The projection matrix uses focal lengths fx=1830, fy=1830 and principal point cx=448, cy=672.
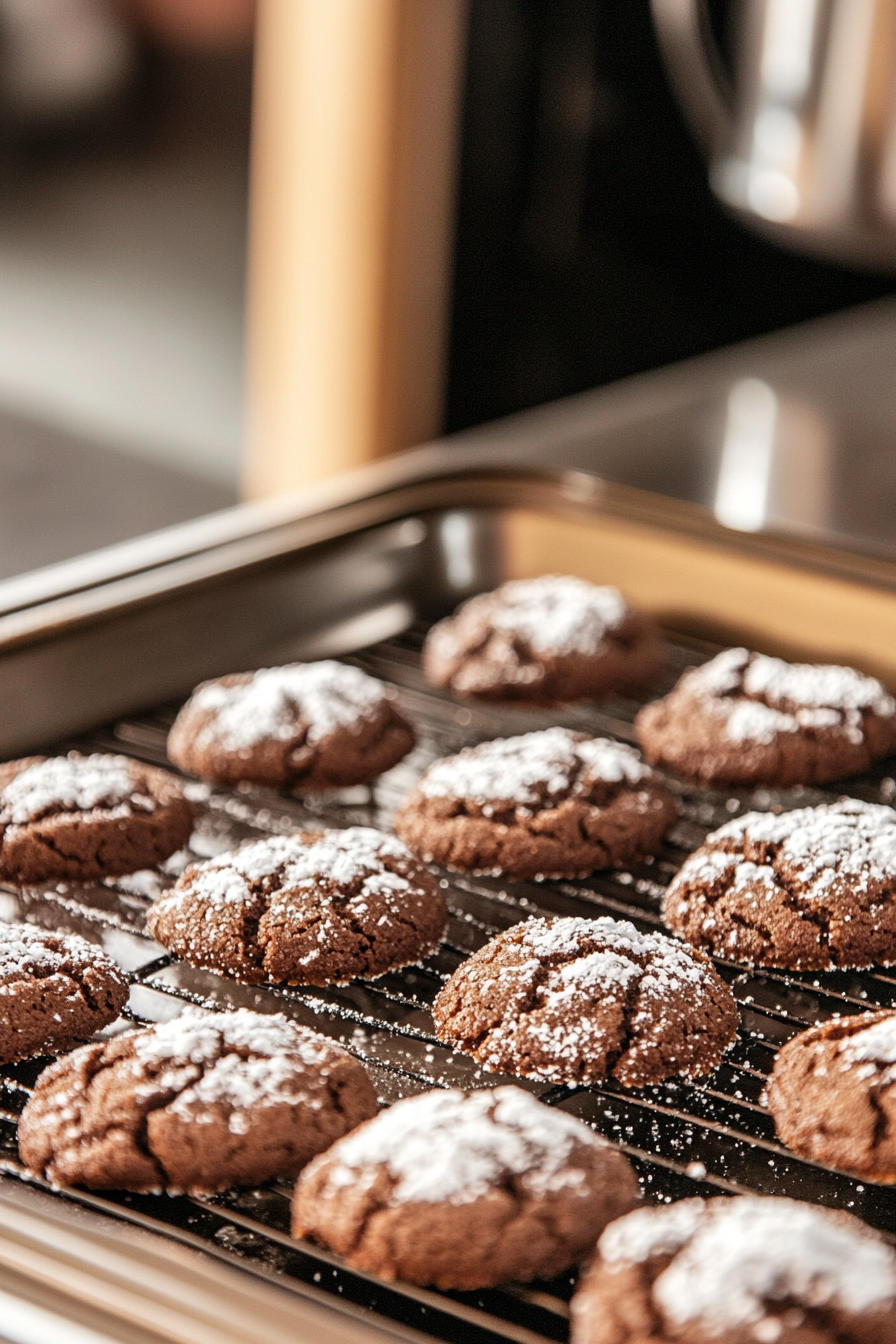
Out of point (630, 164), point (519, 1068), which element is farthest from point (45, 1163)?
point (630, 164)

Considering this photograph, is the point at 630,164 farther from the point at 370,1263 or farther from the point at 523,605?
the point at 370,1263

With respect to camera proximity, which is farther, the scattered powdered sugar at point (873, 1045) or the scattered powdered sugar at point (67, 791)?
the scattered powdered sugar at point (67, 791)

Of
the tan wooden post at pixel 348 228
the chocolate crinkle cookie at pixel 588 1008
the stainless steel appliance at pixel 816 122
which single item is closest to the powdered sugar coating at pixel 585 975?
the chocolate crinkle cookie at pixel 588 1008

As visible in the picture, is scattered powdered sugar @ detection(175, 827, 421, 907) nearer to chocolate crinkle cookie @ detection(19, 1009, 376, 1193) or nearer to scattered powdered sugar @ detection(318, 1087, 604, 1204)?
chocolate crinkle cookie @ detection(19, 1009, 376, 1193)

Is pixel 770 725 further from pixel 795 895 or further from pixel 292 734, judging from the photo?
pixel 292 734

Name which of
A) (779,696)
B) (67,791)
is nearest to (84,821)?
(67,791)

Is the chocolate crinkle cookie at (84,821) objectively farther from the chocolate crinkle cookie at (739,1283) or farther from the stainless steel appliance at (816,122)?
the stainless steel appliance at (816,122)

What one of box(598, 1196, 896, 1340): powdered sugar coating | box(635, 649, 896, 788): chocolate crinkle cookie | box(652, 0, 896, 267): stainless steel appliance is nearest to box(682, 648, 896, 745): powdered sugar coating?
box(635, 649, 896, 788): chocolate crinkle cookie
